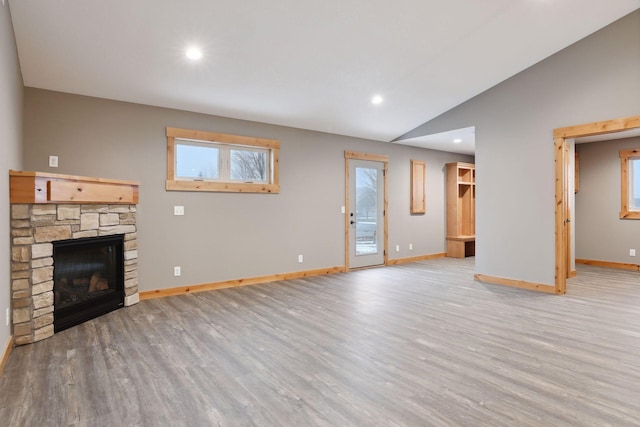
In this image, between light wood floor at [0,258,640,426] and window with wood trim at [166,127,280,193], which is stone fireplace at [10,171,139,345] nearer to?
light wood floor at [0,258,640,426]

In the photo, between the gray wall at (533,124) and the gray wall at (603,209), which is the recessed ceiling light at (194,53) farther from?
the gray wall at (603,209)

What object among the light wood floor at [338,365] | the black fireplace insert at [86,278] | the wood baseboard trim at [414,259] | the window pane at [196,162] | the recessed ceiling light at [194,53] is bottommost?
the light wood floor at [338,365]

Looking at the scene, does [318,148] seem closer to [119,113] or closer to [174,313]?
[119,113]

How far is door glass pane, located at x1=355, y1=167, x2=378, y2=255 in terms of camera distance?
6.76 metres

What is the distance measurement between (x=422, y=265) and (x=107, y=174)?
5.66 meters

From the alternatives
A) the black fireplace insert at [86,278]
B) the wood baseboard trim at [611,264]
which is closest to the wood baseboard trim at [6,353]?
the black fireplace insert at [86,278]

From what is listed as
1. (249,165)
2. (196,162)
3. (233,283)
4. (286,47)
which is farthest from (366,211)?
(286,47)

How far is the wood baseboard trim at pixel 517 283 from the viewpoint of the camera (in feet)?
15.7

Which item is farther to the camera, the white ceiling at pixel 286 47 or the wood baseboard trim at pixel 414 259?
the wood baseboard trim at pixel 414 259

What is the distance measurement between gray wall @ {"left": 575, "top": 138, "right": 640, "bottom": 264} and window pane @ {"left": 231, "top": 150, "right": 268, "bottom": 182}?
6643 millimetres

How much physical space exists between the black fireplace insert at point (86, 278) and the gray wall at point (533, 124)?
514cm

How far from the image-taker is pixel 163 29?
3203mm

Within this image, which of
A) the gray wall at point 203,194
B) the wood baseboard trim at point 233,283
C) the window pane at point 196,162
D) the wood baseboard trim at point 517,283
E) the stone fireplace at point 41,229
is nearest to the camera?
the stone fireplace at point 41,229

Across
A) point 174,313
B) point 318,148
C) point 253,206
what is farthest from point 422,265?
point 174,313
